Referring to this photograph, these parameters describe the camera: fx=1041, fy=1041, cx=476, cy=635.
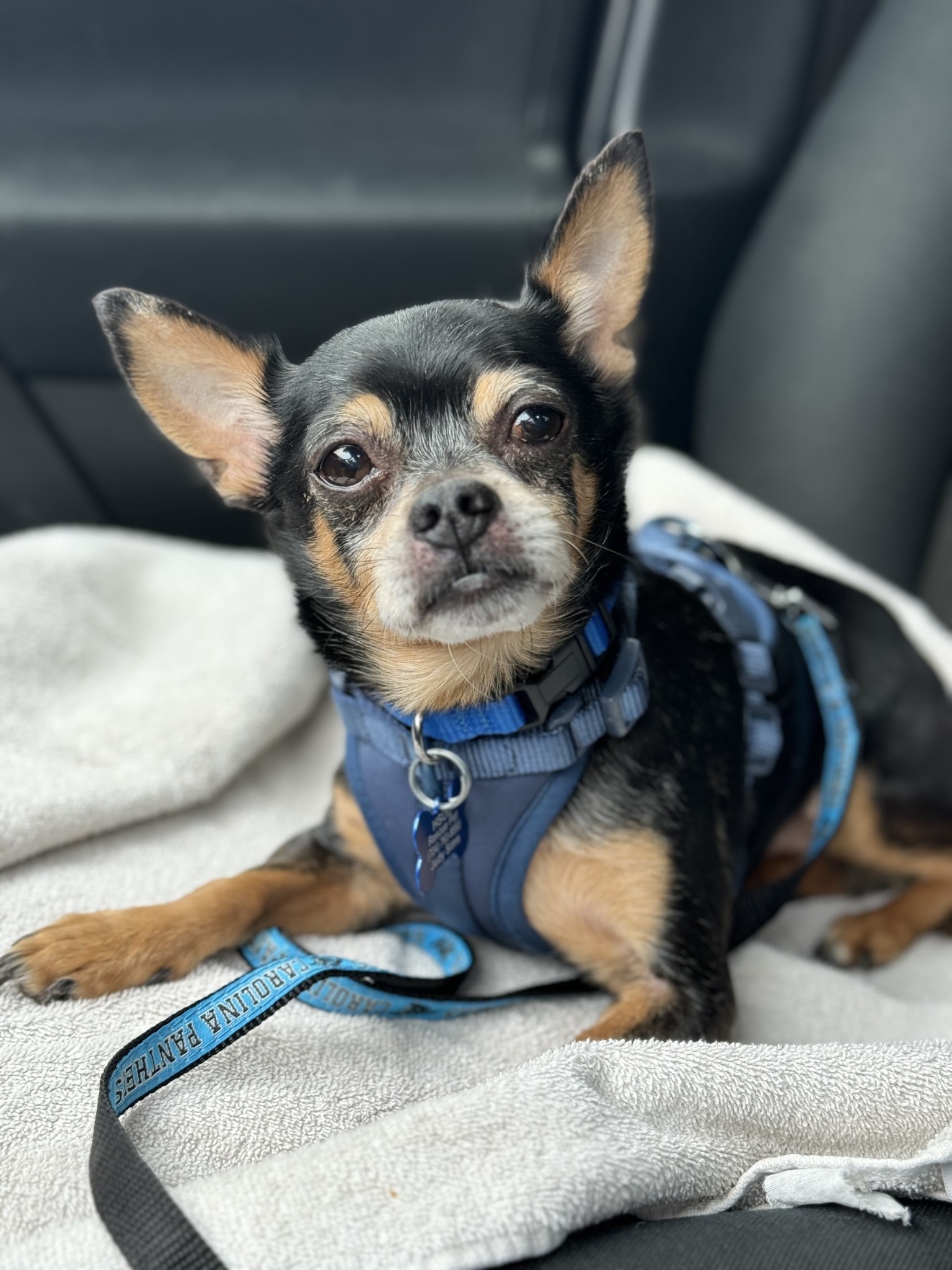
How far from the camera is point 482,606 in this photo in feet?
5.07

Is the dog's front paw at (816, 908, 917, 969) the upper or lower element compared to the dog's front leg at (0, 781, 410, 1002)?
lower

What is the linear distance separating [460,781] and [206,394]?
79 cm

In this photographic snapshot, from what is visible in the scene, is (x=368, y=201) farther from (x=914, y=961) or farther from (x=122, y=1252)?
(x=122, y=1252)

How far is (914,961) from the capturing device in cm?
220

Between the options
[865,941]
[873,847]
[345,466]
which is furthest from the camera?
[873,847]

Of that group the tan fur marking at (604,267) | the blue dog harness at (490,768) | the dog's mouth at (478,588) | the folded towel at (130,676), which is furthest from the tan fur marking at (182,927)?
the tan fur marking at (604,267)

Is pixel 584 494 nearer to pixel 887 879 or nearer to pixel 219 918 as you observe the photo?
pixel 219 918

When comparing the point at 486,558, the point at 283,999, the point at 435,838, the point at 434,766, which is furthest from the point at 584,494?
the point at 283,999

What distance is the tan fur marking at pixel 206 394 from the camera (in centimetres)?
167

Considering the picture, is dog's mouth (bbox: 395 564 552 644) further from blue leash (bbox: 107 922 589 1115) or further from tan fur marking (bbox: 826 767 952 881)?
tan fur marking (bbox: 826 767 952 881)

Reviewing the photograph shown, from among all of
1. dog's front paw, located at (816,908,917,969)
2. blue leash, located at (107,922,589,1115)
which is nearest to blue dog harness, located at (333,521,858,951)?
blue leash, located at (107,922,589,1115)

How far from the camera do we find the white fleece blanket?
1.22 metres

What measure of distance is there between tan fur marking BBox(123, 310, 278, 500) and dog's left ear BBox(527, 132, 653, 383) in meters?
0.52

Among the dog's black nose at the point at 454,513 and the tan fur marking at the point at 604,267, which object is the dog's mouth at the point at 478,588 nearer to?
the dog's black nose at the point at 454,513
